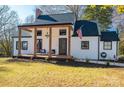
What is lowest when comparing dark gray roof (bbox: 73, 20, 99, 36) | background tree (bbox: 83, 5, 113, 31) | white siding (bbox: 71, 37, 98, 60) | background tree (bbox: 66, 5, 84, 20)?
white siding (bbox: 71, 37, 98, 60)

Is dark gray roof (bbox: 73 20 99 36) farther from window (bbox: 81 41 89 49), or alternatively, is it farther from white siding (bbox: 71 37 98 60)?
window (bbox: 81 41 89 49)

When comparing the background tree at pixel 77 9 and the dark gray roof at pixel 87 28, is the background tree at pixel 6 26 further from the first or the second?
the dark gray roof at pixel 87 28

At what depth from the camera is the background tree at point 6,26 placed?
38969mm

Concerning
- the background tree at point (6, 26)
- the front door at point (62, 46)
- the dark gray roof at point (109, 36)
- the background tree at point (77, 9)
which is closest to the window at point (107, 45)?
the dark gray roof at point (109, 36)

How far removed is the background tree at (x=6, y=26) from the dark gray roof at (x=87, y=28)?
526 inches

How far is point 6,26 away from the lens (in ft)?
133

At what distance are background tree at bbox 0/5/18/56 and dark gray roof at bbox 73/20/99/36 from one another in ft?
43.8

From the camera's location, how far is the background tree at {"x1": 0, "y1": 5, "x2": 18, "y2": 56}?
38969 mm

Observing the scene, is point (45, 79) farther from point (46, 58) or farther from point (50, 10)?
point (50, 10)

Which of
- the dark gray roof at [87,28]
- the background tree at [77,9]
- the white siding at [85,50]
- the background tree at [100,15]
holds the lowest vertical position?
the white siding at [85,50]

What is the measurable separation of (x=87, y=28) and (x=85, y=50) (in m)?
2.34

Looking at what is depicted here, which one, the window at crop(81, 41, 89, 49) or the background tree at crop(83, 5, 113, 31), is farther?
the background tree at crop(83, 5, 113, 31)

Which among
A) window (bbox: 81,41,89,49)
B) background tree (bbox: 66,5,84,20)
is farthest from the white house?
background tree (bbox: 66,5,84,20)

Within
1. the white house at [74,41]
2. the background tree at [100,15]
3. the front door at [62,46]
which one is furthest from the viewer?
the background tree at [100,15]
